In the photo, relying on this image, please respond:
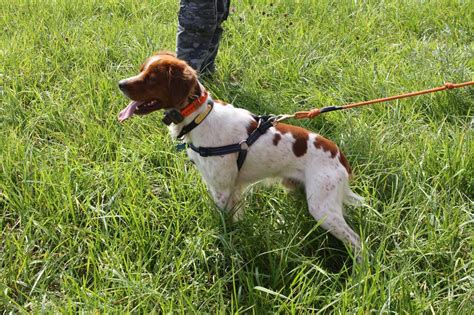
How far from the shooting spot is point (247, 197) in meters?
2.65

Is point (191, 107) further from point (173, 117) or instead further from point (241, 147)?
point (241, 147)

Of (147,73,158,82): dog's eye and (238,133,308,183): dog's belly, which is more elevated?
(147,73,158,82): dog's eye

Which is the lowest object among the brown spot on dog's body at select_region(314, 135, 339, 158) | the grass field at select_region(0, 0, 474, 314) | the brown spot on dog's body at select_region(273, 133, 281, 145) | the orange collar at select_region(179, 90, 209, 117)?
the grass field at select_region(0, 0, 474, 314)

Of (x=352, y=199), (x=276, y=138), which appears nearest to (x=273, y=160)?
(x=276, y=138)

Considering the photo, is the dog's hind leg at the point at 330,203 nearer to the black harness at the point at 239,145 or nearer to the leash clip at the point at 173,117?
the black harness at the point at 239,145

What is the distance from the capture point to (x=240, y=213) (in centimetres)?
247

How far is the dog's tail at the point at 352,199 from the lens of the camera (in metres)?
2.46

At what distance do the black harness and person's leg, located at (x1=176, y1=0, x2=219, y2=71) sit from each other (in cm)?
155

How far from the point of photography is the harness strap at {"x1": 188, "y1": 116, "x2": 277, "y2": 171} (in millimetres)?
2320

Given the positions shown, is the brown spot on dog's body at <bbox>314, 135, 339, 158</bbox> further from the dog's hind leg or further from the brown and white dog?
the dog's hind leg

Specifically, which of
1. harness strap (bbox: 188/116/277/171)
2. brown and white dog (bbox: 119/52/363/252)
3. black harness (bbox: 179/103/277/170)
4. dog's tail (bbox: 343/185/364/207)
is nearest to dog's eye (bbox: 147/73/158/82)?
brown and white dog (bbox: 119/52/363/252)

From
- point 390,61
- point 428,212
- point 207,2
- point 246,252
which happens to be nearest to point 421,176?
point 428,212

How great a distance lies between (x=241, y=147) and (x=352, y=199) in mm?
690

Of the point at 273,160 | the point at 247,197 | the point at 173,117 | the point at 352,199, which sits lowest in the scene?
the point at 247,197
